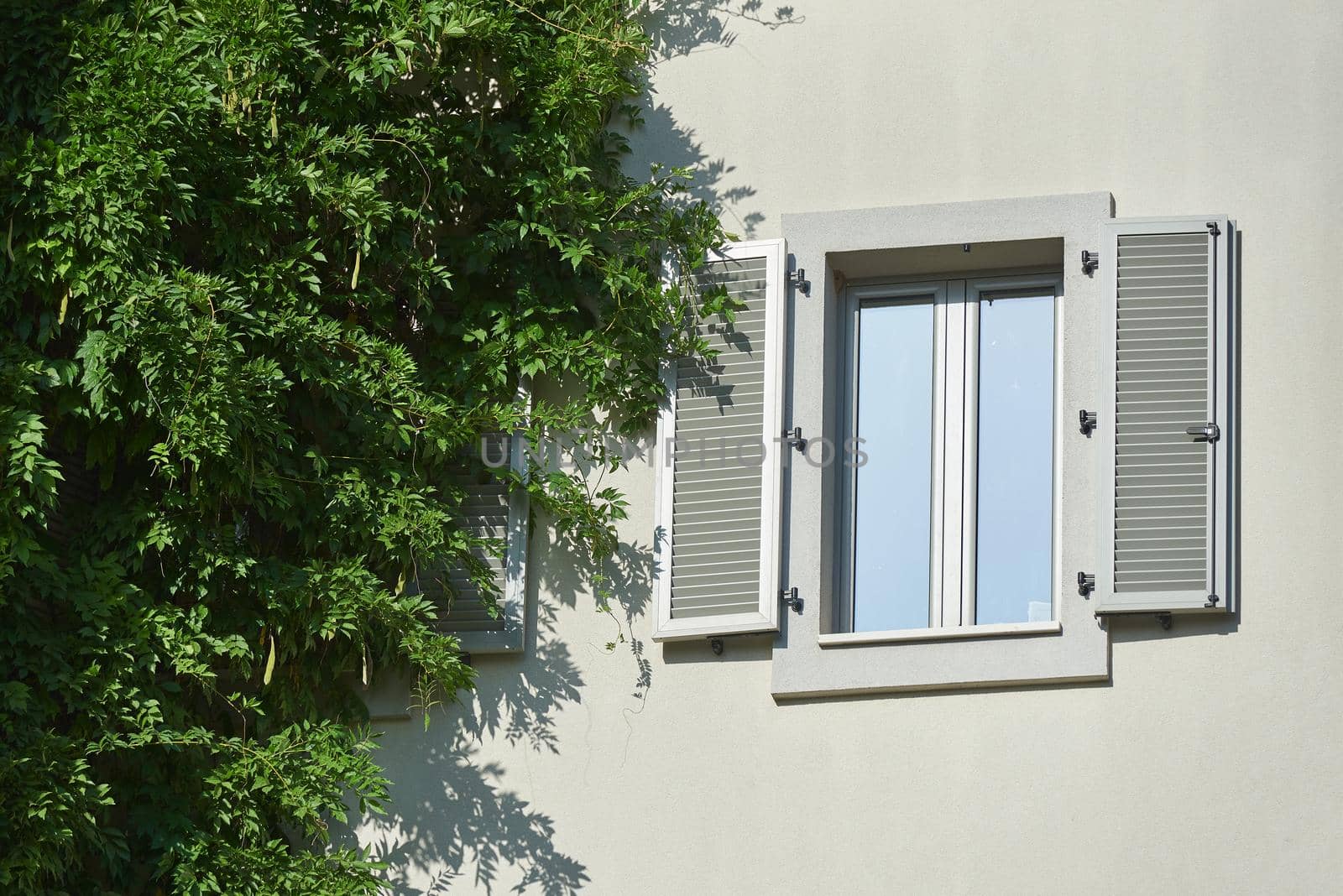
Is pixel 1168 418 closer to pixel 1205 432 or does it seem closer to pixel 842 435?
pixel 1205 432

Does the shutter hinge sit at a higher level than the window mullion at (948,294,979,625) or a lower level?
higher

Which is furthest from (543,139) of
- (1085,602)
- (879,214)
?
(1085,602)

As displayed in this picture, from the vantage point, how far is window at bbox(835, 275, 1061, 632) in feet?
22.6

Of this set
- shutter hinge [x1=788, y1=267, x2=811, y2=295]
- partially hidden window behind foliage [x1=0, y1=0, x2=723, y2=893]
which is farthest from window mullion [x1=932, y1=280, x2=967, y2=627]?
partially hidden window behind foliage [x1=0, y1=0, x2=723, y2=893]

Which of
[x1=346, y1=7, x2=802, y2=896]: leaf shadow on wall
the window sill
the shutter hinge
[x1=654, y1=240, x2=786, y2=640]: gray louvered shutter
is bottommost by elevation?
[x1=346, y1=7, x2=802, y2=896]: leaf shadow on wall

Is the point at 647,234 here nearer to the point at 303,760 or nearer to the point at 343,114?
the point at 343,114

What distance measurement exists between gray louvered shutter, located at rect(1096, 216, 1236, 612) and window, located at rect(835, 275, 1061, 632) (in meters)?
0.38

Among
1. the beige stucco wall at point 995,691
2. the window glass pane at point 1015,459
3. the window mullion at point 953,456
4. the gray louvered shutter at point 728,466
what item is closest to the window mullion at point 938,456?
the window mullion at point 953,456

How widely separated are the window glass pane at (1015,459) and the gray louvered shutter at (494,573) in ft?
5.51

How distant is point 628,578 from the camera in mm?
7156

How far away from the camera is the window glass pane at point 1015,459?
6848mm

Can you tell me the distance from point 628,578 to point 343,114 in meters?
2.01

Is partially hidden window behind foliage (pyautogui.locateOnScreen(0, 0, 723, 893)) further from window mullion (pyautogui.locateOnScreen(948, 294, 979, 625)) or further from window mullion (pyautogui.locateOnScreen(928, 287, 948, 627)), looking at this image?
window mullion (pyautogui.locateOnScreen(948, 294, 979, 625))

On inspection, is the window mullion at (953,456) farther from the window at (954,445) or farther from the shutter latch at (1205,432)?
the shutter latch at (1205,432)
